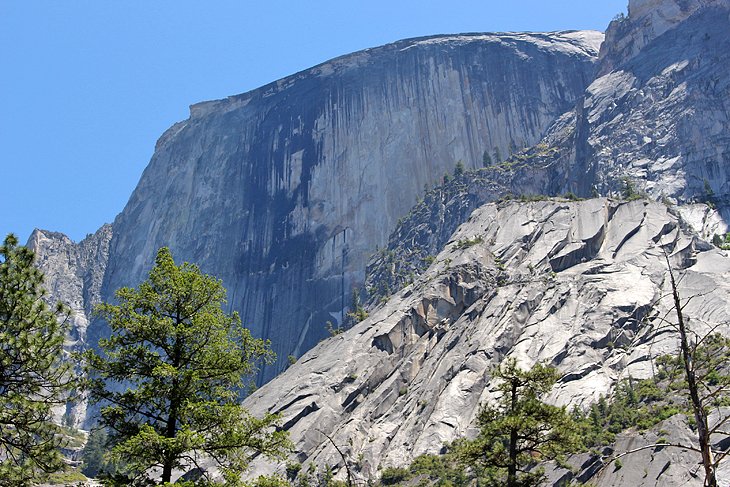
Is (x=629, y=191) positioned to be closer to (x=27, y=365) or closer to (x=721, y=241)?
(x=721, y=241)

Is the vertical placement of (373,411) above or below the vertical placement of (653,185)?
below

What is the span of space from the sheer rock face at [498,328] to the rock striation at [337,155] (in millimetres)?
41929

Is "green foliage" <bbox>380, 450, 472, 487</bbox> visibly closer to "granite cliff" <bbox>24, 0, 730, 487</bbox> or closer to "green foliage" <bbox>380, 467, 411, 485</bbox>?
"green foliage" <bbox>380, 467, 411, 485</bbox>

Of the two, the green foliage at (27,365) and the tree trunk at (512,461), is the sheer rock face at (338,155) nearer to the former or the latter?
the tree trunk at (512,461)

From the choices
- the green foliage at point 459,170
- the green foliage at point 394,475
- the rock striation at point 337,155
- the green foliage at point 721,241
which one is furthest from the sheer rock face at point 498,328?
the rock striation at point 337,155

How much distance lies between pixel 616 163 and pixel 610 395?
179ft

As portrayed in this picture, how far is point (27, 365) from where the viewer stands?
20562mm

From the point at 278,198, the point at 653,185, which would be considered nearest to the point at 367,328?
the point at 653,185

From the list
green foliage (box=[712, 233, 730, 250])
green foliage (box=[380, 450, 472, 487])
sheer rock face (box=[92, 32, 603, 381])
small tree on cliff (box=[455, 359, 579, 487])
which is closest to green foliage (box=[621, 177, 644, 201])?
green foliage (box=[712, 233, 730, 250])

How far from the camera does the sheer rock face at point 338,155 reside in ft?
486

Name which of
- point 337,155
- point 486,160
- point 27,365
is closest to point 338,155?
point 337,155

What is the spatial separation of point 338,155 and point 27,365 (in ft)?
461

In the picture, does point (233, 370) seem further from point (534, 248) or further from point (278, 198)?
point (278, 198)

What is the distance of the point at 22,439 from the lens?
796 inches
